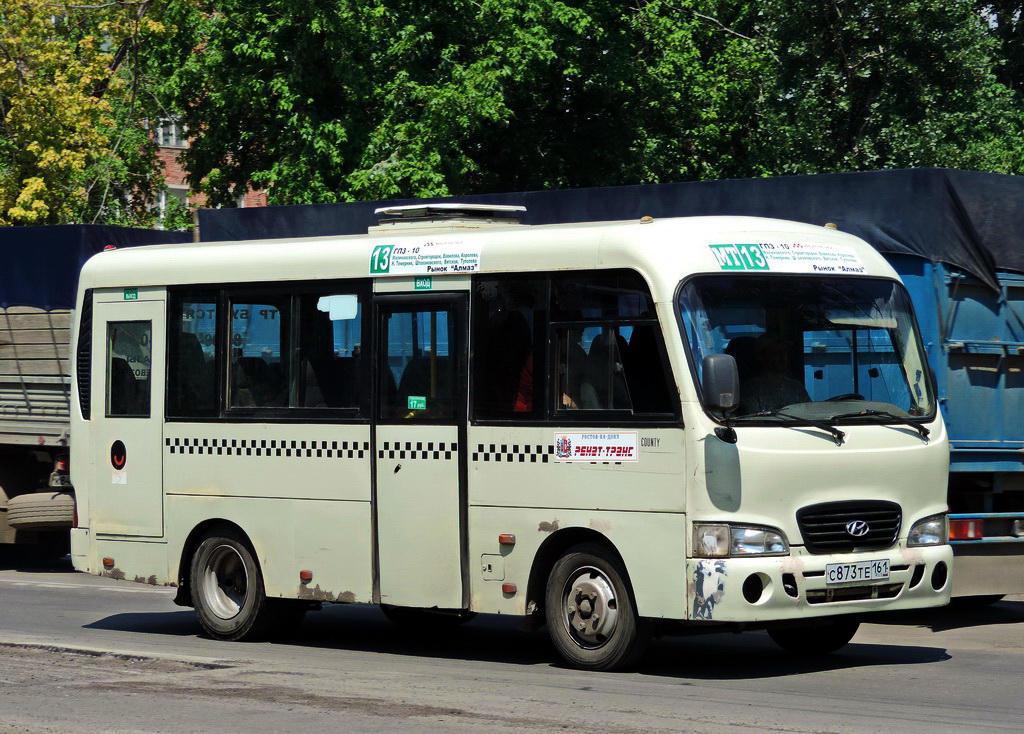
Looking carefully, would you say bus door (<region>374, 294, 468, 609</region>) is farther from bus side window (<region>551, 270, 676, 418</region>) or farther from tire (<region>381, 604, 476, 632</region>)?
tire (<region>381, 604, 476, 632</region>)

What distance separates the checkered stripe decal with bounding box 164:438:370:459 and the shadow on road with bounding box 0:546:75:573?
7182 millimetres

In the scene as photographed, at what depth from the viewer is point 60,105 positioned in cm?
3167

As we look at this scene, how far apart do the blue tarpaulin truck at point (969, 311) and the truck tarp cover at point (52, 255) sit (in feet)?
26.2

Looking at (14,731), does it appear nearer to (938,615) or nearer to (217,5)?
(938,615)

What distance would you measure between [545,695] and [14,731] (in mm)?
2691

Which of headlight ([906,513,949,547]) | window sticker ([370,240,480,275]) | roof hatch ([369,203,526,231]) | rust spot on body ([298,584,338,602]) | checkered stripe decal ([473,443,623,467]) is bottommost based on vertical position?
rust spot on body ([298,584,338,602])

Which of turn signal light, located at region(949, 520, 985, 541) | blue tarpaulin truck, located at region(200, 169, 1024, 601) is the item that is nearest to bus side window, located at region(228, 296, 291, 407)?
blue tarpaulin truck, located at region(200, 169, 1024, 601)

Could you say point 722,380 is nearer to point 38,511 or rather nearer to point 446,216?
point 446,216

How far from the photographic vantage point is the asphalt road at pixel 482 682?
26.0ft

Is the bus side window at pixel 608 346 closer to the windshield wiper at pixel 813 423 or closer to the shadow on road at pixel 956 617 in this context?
the windshield wiper at pixel 813 423

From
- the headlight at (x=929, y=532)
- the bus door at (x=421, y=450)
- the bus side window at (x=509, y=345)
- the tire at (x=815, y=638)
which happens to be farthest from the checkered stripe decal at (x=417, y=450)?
the headlight at (x=929, y=532)

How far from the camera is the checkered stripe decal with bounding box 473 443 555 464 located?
9.81 metres

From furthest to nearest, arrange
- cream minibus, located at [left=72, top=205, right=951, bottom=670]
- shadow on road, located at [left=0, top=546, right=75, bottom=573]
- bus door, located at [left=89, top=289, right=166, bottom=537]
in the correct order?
shadow on road, located at [left=0, top=546, right=75, bottom=573] → bus door, located at [left=89, top=289, right=166, bottom=537] → cream minibus, located at [left=72, top=205, right=951, bottom=670]

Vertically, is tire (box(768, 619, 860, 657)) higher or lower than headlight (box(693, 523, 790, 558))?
lower
